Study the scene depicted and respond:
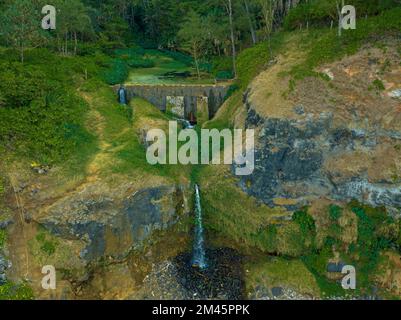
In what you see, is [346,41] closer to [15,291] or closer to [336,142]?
[336,142]

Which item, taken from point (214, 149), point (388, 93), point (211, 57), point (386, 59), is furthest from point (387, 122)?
point (211, 57)

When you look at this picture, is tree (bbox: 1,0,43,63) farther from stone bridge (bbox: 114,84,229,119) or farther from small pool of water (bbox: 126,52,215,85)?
small pool of water (bbox: 126,52,215,85)

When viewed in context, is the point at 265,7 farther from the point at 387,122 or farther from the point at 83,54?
the point at 83,54

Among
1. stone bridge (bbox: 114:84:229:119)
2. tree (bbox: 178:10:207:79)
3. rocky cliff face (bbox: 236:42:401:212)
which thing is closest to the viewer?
rocky cliff face (bbox: 236:42:401:212)

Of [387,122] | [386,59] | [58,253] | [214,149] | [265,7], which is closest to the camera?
[58,253]

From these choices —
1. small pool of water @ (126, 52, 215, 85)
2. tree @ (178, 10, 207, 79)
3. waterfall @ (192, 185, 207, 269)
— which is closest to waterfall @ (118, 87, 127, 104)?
small pool of water @ (126, 52, 215, 85)

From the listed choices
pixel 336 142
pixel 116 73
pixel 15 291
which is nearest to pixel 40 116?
pixel 15 291
